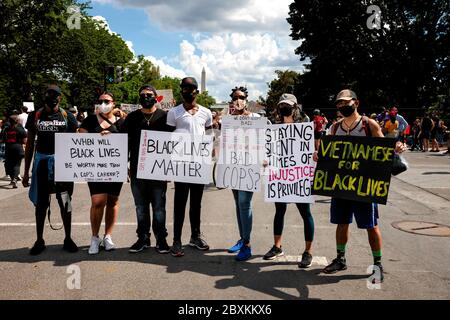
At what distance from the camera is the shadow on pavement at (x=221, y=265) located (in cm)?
470

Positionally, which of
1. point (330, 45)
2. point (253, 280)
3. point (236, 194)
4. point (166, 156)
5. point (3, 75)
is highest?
point (330, 45)

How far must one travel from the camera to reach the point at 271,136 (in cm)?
558

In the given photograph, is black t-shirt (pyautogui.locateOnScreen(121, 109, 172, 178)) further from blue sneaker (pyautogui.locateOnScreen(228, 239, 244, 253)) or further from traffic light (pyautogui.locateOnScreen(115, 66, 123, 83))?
traffic light (pyautogui.locateOnScreen(115, 66, 123, 83))

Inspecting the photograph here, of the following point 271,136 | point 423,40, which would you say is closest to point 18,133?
point 271,136

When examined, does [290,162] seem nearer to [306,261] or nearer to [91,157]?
[306,261]

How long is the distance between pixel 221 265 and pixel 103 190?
5.99 ft

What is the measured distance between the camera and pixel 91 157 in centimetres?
593

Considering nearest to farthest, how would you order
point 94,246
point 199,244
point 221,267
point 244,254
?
point 221,267 < point 244,254 < point 94,246 < point 199,244

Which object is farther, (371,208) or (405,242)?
(405,242)

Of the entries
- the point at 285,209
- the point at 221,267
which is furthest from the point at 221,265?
the point at 285,209

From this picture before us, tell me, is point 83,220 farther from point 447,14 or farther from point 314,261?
point 447,14

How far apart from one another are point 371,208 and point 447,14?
3812cm

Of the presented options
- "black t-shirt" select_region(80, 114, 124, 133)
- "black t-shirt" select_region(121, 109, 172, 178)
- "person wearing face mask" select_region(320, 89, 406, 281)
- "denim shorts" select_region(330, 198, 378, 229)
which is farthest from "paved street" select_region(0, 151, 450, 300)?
"black t-shirt" select_region(80, 114, 124, 133)

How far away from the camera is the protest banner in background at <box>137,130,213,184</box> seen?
5.70 m
